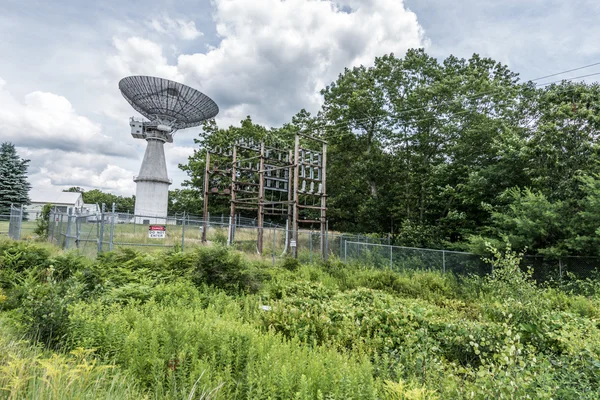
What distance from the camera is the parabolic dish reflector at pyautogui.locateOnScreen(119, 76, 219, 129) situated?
26.8m

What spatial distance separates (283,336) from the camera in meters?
4.07

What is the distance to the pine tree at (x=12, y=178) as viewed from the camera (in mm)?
39781

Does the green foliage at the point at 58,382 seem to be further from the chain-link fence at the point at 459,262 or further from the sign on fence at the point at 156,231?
the sign on fence at the point at 156,231

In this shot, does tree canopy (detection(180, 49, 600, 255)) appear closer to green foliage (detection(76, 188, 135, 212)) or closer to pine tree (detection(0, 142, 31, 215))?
pine tree (detection(0, 142, 31, 215))

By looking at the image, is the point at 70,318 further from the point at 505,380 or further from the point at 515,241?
the point at 515,241

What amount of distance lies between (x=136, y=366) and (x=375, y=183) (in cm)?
1994

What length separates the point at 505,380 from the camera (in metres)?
2.32

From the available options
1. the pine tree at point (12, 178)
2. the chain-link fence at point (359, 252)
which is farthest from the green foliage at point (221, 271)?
the pine tree at point (12, 178)

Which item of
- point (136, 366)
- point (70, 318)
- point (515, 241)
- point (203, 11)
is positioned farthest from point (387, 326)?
point (203, 11)

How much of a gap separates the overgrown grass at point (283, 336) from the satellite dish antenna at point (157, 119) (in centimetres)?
2189

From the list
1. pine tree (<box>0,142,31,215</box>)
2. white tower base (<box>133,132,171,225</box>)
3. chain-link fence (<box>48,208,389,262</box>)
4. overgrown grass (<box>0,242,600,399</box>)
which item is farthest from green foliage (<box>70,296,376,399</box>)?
pine tree (<box>0,142,31,215</box>)

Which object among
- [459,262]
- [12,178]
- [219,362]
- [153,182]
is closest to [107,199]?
→ [12,178]

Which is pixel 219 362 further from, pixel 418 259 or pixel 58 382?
pixel 418 259

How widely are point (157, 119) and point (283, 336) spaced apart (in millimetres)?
32769
